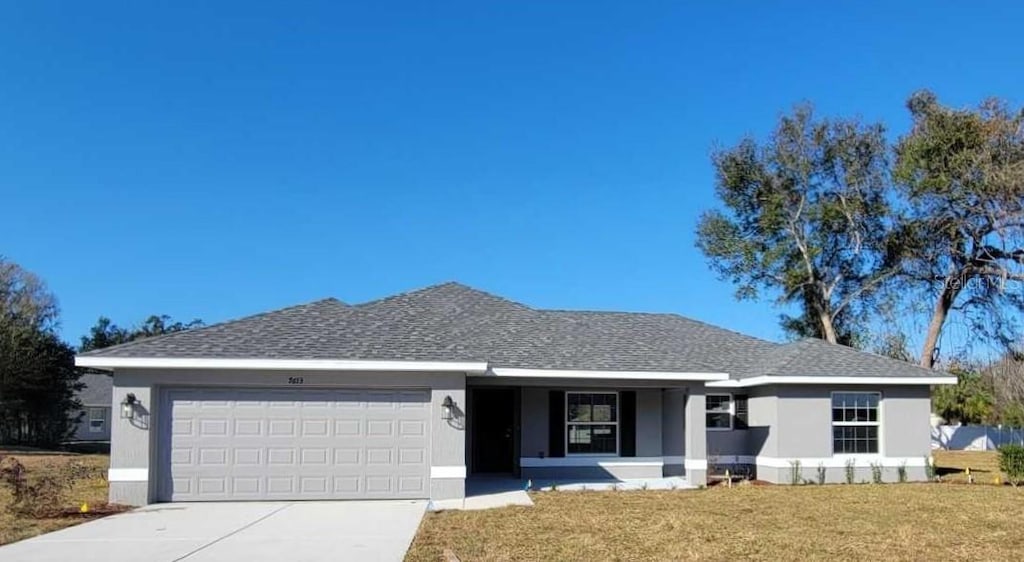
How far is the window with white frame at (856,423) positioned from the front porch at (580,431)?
12.3 ft

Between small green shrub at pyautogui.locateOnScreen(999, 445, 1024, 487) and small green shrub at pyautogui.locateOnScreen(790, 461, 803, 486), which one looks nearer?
small green shrub at pyautogui.locateOnScreen(999, 445, 1024, 487)

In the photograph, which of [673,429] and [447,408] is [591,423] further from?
[447,408]

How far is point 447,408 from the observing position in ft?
57.0

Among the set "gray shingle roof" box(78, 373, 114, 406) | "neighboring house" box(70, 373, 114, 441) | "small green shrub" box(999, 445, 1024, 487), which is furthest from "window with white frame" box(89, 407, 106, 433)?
"small green shrub" box(999, 445, 1024, 487)

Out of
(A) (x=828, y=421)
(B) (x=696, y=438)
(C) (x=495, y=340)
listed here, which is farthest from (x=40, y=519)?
(A) (x=828, y=421)

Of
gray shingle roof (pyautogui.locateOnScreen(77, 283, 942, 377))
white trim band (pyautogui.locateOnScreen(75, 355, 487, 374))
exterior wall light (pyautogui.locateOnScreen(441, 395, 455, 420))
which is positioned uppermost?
Result: gray shingle roof (pyautogui.locateOnScreen(77, 283, 942, 377))

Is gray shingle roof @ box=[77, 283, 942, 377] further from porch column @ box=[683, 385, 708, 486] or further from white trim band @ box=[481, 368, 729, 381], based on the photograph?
porch column @ box=[683, 385, 708, 486]

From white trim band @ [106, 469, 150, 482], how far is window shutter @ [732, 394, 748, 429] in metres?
14.8

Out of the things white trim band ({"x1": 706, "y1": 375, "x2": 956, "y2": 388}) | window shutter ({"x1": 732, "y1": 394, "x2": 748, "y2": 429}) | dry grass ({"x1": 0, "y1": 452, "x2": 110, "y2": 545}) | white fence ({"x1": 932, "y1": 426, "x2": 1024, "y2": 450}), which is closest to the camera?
dry grass ({"x1": 0, "y1": 452, "x2": 110, "y2": 545})

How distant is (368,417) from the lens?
17.5m

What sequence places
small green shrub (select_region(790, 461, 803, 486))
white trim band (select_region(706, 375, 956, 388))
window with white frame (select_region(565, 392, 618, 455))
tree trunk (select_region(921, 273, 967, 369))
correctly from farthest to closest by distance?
tree trunk (select_region(921, 273, 967, 369))
window with white frame (select_region(565, 392, 618, 455))
small green shrub (select_region(790, 461, 803, 486))
white trim band (select_region(706, 375, 956, 388))

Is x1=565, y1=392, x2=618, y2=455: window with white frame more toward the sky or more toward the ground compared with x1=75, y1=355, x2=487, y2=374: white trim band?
more toward the ground

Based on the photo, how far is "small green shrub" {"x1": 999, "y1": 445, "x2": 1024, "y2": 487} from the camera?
21.0 meters

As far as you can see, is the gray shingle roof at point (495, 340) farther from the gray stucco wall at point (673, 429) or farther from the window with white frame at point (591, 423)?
the window with white frame at point (591, 423)
